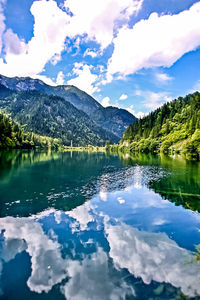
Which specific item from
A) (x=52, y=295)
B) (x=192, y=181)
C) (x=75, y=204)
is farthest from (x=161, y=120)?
(x=52, y=295)

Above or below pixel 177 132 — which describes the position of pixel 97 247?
below

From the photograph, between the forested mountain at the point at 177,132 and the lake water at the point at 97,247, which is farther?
the forested mountain at the point at 177,132

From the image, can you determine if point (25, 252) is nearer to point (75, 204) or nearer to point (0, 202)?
point (75, 204)

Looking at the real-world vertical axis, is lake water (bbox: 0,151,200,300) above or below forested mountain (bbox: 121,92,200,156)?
below

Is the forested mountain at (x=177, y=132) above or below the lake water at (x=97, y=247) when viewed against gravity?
above

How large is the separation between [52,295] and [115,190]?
22.8 metres

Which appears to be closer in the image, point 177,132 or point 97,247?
point 97,247

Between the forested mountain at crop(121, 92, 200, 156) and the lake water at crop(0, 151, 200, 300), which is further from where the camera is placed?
the forested mountain at crop(121, 92, 200, 156)

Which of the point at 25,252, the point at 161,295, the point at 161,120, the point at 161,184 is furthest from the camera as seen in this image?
the point at 161,120

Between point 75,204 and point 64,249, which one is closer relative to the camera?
point 64,249

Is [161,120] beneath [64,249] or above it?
above

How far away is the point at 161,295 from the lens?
28.6 feet

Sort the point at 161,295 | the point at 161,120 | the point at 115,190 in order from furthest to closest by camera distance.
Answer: the point at 161,120
the point at 115,190
the point at 161,295

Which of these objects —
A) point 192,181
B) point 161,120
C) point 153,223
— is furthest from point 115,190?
point 161,120
